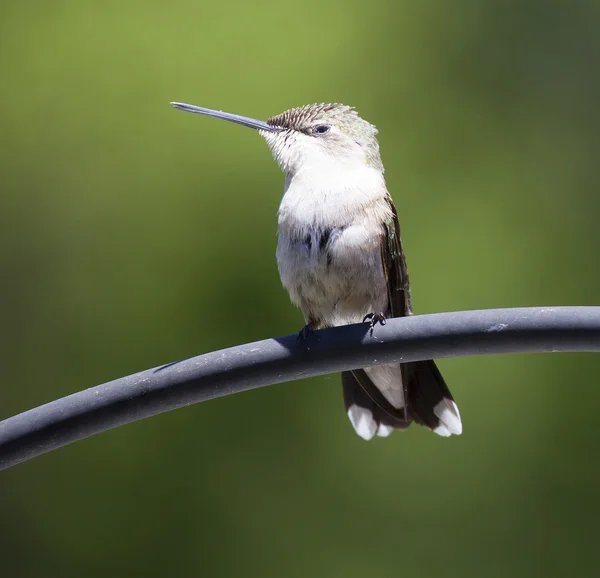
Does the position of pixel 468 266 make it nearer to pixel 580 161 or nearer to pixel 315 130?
pixel 580 161

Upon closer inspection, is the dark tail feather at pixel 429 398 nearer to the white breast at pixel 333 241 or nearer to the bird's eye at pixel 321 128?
the white breast at pixel 333 241

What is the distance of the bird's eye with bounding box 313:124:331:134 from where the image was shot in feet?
6.33

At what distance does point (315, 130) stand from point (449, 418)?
2.42 feet

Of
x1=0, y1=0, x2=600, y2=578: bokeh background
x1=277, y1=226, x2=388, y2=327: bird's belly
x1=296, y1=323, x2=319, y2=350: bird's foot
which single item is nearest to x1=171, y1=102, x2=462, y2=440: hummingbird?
x1=277, y1=226, x2=388, y2=327: bird's belly

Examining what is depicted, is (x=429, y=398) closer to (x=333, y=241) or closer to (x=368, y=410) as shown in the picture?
(x=368, y=410)

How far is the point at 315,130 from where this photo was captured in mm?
1930

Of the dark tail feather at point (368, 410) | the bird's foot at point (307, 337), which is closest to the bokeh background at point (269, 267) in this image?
the dark tail feather at point (368, 410)

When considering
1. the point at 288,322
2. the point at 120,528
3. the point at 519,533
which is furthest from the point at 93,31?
the point at 519,533

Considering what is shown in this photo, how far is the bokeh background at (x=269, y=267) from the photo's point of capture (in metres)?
3.14

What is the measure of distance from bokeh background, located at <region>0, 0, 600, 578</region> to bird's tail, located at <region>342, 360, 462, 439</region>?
128 centimetres

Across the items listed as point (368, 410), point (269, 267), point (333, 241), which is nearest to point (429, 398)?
point (368, 410)

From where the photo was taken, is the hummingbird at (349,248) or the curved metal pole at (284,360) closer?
the curved metal pole at (284,360)

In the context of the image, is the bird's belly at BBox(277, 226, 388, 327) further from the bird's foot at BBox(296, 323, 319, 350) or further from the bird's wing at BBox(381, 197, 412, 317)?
the bird's foot at BBox(296, 323, 319, 350)

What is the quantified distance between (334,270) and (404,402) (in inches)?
14.5
